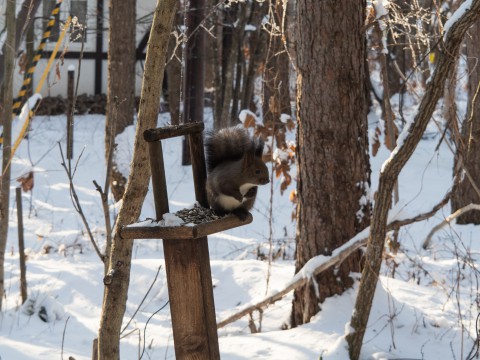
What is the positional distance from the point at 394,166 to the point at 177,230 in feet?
4.79

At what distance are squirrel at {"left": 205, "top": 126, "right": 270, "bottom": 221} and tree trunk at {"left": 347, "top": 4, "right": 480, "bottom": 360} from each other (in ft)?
2.75

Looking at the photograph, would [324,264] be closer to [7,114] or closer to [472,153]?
[7,114]

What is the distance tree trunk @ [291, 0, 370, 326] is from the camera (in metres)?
4.82

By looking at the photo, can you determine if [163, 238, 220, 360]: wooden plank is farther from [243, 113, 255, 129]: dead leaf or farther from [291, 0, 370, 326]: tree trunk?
[243, 113, 255, 129]: dead leaf

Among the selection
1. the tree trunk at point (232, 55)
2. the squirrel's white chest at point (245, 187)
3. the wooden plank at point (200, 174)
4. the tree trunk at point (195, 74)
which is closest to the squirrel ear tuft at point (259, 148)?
the squirrel's white chest at point (245, 187)

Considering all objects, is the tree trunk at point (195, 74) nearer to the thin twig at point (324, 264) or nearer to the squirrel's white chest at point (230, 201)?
the thin twig at point (324, 264)

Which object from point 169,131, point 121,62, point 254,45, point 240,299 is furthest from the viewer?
point 254,45

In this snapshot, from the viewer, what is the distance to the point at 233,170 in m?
3.09

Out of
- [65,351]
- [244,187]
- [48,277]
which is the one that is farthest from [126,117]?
[244,187]

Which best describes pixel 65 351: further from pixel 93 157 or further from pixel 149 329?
pixel 93 157

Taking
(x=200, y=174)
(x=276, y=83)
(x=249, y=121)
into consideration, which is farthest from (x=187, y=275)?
(x=276, y=83)

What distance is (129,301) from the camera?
20.7 feet

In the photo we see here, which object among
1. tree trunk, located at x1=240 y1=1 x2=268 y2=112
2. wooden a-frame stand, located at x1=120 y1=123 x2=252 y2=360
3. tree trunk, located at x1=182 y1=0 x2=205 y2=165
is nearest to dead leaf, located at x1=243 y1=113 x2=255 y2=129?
wooden a-frame stand, located at x1=120 y1=123 x2=252 y2=360

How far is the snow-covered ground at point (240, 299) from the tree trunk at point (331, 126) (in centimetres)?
35
